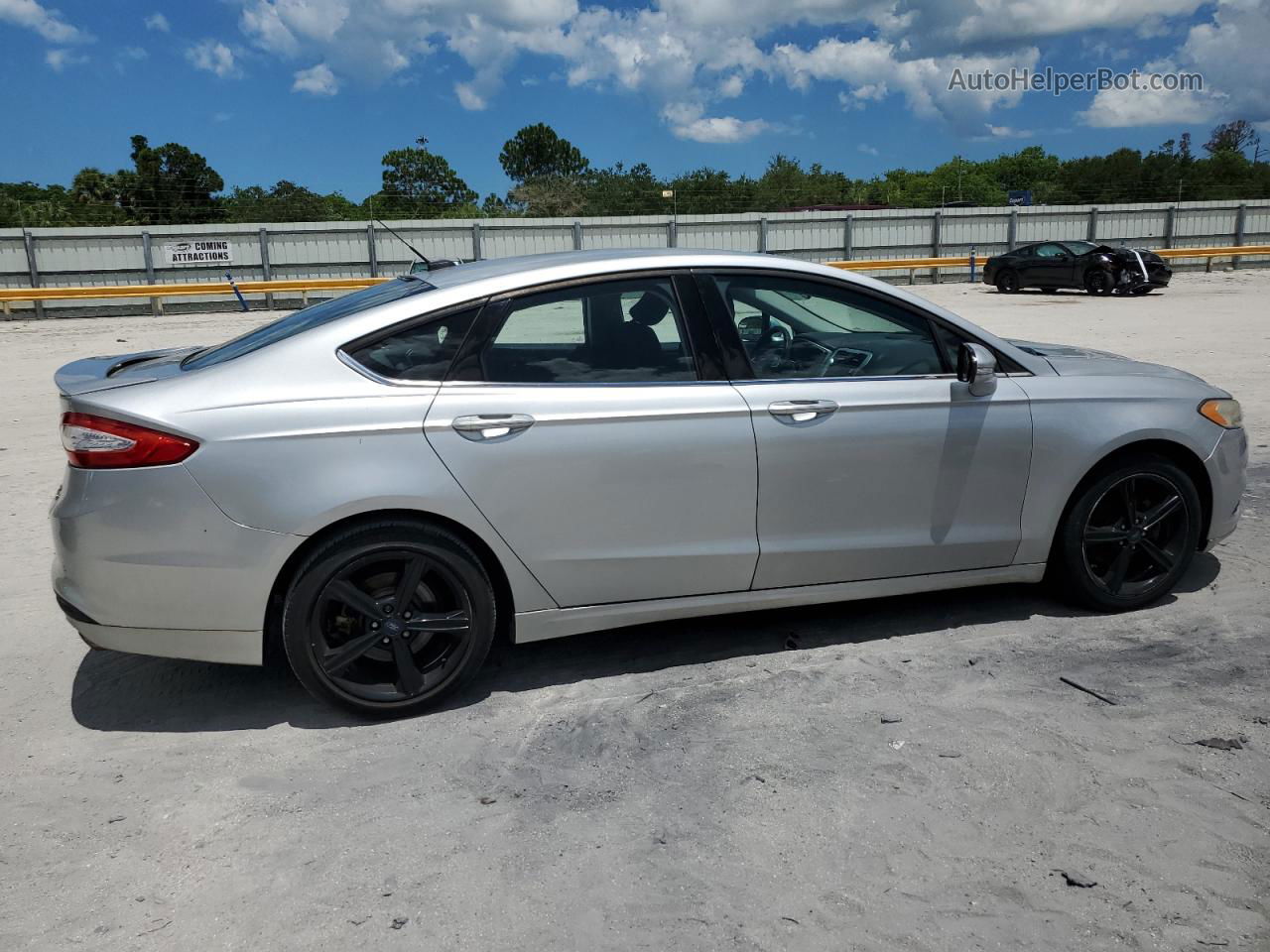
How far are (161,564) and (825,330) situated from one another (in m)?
2.69

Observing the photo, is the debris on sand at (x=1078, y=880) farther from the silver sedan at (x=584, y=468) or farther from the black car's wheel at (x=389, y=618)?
the black car's wheel at (x=389, y=618)

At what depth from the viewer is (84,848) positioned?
3.11m

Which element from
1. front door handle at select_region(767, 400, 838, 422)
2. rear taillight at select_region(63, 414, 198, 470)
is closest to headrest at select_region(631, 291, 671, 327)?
front door handle at select_region(767, 400, 838, 422)

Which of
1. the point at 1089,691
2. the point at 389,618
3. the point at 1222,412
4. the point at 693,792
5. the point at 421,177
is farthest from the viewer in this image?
the point at 421,177

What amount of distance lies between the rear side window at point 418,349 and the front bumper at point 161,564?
0.68 m

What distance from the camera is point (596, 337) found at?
404cm

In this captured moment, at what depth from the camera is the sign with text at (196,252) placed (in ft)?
94.8

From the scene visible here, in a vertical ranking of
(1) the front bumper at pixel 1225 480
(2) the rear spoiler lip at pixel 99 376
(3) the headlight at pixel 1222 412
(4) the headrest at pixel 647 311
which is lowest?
(1) the front bumper at pixel 1225 480

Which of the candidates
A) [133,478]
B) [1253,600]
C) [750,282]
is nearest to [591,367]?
[750,282]

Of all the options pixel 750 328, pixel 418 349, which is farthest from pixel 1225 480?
pixel 418 349

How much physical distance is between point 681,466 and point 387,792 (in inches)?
60.0

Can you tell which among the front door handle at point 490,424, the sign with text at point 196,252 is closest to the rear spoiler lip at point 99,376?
the front door handle at point 490,424

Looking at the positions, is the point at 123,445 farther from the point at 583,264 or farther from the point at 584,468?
the point at 583,264

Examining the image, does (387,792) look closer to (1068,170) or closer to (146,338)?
(146,338)
